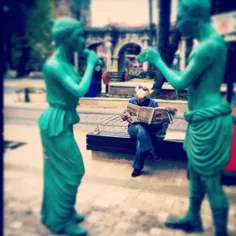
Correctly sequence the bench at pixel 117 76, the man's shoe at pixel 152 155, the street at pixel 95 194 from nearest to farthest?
1. the street at pixel 95 194
2. the bench at pixel 117 76
3. the man's shoe at pixel 152 155

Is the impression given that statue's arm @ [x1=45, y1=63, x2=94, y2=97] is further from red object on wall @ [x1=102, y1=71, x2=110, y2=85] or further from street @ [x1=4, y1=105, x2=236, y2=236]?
red object on wall @ [x1=102, y1=71, x2=110, y2=85]

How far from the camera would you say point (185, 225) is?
2.32 metres

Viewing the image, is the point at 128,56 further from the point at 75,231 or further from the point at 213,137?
the point at 75,231

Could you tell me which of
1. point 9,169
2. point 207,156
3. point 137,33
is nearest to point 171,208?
point 207,156

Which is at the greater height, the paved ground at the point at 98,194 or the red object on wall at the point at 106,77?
the red object on wall at the point at 106,77

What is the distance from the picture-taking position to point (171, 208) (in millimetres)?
2607

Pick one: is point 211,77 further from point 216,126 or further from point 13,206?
point 13,206

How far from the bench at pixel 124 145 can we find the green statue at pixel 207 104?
140cm

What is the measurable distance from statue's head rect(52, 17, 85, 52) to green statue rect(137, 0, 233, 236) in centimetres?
63

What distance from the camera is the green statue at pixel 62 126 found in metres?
2.10

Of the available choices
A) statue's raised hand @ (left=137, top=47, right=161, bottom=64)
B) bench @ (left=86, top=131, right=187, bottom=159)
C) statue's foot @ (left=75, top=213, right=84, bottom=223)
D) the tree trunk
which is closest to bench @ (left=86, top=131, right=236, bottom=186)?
bench @ (left=86, top=131, right=187, bottom=159)

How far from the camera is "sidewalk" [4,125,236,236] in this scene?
7.44 ft

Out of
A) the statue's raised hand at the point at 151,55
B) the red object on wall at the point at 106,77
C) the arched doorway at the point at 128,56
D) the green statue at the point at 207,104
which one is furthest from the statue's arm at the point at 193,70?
the red object on wall at the point at 106,77

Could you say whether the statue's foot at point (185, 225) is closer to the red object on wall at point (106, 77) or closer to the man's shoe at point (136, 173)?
the man's shoe at point (136, 173)
